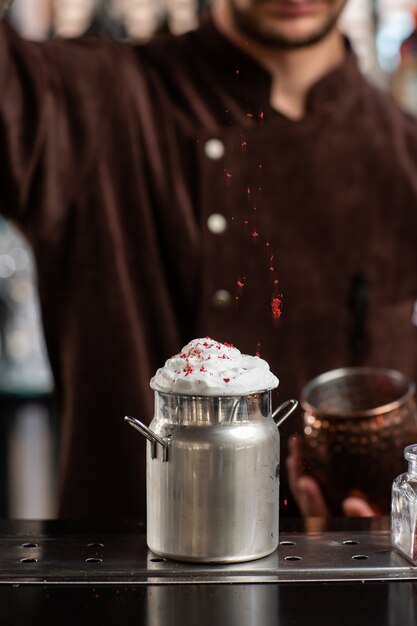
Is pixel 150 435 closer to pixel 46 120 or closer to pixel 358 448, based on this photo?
pixel 358 448

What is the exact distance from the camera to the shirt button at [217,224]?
5.75 ft

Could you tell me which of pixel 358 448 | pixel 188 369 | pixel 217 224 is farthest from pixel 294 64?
pixel 188 369

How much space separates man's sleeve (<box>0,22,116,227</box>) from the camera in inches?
69.6

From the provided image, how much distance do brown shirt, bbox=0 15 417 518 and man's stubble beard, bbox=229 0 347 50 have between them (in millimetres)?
70

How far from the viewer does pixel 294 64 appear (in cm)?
184

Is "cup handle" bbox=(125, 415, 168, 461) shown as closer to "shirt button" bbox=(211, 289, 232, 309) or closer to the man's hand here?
the man's hand

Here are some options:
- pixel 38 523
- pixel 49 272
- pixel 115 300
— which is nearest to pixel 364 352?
pixel 115 300

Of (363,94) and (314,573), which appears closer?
(314,573)

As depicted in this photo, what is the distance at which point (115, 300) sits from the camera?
1816 millimetres

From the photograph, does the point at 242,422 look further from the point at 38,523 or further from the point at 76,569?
the point at 38,523

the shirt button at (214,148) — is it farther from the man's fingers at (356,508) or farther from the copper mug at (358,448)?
the man's fingers at (356,508)

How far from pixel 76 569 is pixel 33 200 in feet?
3.25

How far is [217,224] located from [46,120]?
34cm

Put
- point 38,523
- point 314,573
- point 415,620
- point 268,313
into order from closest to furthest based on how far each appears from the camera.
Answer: point 415,620
point 314,573
point 38,523
point 268,313
